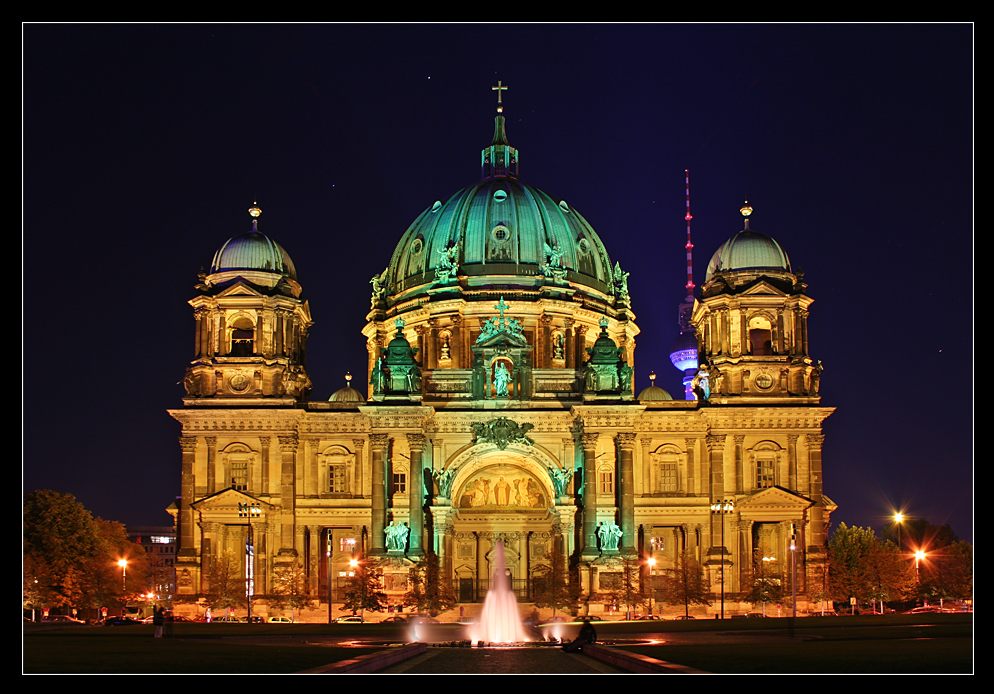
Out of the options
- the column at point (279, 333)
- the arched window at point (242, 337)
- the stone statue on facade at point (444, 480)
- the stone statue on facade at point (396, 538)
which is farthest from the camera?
the arched window at point (242, 337)

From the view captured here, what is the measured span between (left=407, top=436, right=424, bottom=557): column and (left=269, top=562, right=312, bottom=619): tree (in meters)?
6.82

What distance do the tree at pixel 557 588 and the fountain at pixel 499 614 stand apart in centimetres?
172

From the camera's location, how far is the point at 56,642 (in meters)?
59.3

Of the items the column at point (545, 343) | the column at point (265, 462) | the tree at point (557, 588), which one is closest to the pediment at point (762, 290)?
the column at point (545, 343)

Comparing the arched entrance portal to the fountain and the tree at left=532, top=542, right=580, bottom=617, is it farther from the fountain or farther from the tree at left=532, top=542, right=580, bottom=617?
the tree at left=532, top=542, right=580, bottom=617

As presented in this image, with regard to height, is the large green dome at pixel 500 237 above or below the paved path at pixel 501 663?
above

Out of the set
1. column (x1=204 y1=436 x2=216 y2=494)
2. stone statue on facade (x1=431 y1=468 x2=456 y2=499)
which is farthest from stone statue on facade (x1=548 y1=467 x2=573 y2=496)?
column (x1=204 y1=436 x2=216 y2=494)

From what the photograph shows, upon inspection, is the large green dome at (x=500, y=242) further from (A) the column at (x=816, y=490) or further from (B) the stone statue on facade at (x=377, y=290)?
(A) the column at (x=816, y=490)

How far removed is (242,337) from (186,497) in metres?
11.2

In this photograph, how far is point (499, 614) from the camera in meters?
93.0

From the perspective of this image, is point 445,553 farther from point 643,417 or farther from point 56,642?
point 56,642

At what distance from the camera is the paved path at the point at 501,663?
174ft

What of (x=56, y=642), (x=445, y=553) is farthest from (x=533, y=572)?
(x=56, y=642)

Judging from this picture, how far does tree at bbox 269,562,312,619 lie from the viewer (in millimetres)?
99312
